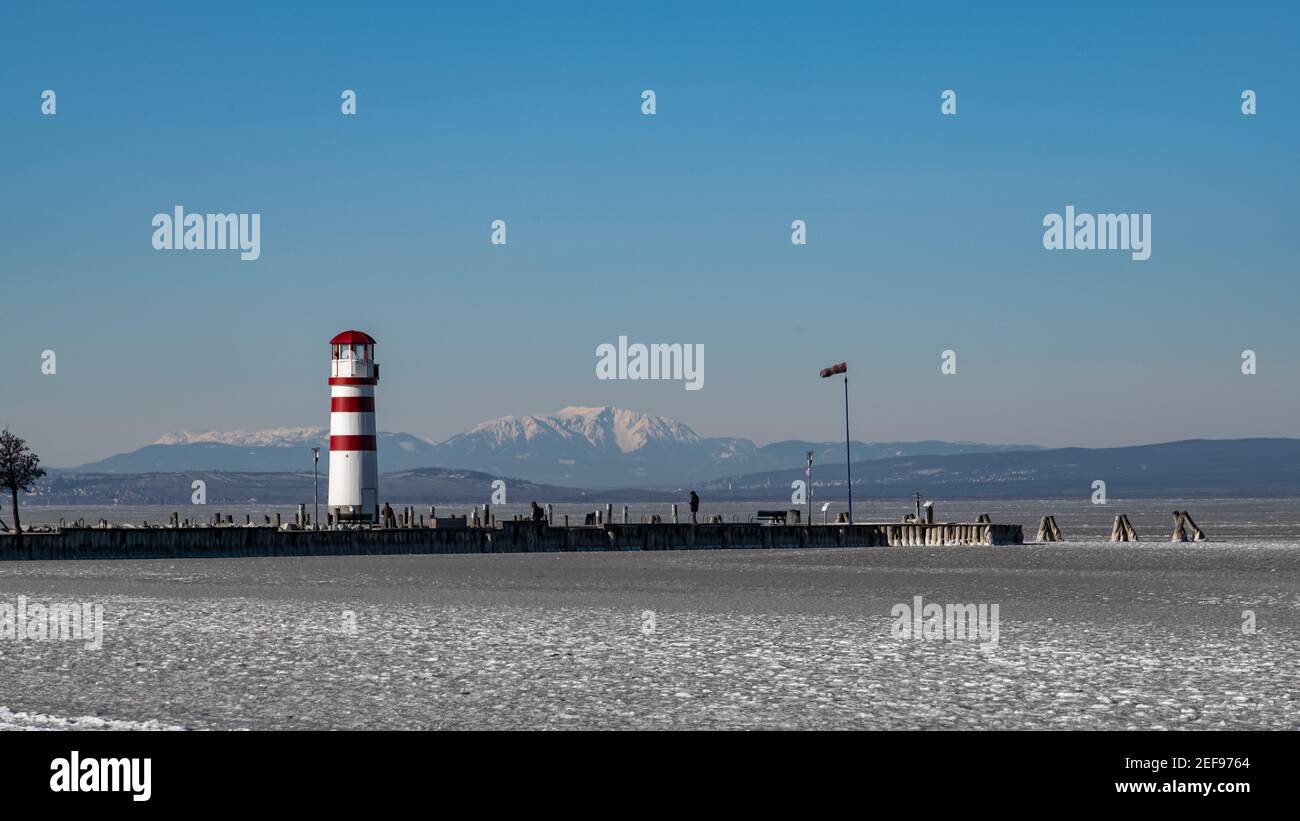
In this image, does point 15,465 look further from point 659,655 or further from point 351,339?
point 659,655

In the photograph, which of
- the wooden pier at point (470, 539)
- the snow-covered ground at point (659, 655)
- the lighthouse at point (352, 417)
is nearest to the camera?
the snow-covered ground at point (659, 655)

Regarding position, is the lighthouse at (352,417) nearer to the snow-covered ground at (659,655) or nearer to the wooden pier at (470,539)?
the wooden pier at (470,539)

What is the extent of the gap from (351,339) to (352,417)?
308 centimetres

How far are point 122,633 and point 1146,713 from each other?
17606mm

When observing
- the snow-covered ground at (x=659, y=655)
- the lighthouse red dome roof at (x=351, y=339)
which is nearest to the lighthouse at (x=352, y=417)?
the lighthouse red dome roof at (x=351, y=339)

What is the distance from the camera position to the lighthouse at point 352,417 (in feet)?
220

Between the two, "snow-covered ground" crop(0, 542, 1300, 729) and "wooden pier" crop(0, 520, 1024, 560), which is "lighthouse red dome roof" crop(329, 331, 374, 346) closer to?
"wooden pier" crop(0, 520, 1024, 560)

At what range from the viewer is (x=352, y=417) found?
67.4 meters

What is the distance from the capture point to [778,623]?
31172mm

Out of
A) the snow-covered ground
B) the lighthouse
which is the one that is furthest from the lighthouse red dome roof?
the snow-covered ground

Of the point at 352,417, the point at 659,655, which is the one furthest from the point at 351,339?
the point at 659,655

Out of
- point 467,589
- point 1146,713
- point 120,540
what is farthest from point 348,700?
point 120,540
